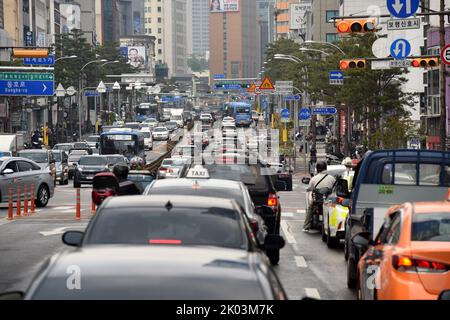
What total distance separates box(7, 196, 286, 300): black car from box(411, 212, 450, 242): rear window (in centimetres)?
272

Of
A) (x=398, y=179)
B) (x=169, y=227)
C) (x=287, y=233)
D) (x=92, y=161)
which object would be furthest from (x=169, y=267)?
(x=92, y=161)

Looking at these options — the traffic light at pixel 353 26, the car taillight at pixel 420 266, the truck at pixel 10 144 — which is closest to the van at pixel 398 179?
the car taillight at pixel 420 266

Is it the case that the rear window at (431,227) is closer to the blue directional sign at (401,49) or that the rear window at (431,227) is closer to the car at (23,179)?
the car at (23,179)

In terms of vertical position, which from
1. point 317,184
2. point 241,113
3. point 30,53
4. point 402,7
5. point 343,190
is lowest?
point 317,184

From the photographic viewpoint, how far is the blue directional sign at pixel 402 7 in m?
32.5

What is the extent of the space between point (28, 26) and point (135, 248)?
12223cm

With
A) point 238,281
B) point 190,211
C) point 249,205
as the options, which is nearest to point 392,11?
point 249,205

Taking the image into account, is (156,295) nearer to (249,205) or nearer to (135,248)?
(135,248)

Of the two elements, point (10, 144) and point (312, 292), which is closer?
point (312, 292)

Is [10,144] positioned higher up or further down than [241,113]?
further down

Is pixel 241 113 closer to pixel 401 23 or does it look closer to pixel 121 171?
pixel 401 23

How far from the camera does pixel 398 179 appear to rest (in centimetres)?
1958

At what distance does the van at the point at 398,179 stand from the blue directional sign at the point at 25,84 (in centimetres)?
5159

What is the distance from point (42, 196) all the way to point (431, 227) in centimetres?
2826
